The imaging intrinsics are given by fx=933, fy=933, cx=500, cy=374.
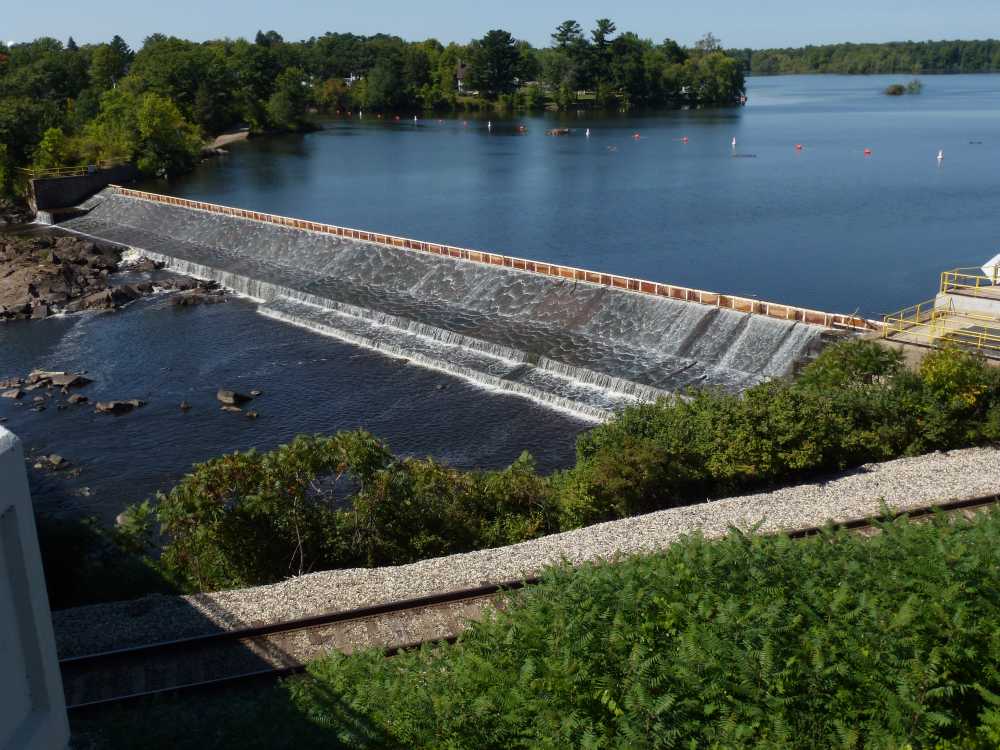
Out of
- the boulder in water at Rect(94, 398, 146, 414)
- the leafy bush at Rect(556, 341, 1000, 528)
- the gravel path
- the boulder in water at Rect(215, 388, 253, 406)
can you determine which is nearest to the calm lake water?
the leafy bush at Rect(556, 341, 1000, 528)

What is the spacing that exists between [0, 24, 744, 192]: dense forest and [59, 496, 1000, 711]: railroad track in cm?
6794

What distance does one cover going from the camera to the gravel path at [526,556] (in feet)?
49.2

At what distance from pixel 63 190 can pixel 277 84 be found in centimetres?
5473

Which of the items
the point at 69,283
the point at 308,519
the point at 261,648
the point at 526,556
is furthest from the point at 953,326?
the point at 69,283

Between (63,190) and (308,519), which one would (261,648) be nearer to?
(308,519)

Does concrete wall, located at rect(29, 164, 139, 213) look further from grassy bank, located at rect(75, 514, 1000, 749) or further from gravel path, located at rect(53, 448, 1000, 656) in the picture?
grassy bank, located at rect(75, 514, 1000, 749)

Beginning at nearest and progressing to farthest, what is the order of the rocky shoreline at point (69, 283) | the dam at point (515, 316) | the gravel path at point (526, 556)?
the gravel path at point (526, 556) < the dam at point (515, 316) < the rocky shoreline at point (69, 283)

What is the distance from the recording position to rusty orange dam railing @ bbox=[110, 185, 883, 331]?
30.1m

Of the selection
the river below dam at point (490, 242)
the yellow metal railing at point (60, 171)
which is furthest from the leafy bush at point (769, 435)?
the yellow metal railing at point (60, 171)

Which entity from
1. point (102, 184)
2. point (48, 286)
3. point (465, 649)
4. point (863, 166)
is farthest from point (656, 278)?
point (102, 184)

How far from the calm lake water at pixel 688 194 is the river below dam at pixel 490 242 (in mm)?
254

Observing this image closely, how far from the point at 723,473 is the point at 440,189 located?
53836 mm

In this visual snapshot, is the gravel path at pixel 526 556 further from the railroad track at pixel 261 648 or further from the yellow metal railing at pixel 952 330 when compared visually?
the yellow metal railing at pixel 952 330

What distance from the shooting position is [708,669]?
904 centimetres
